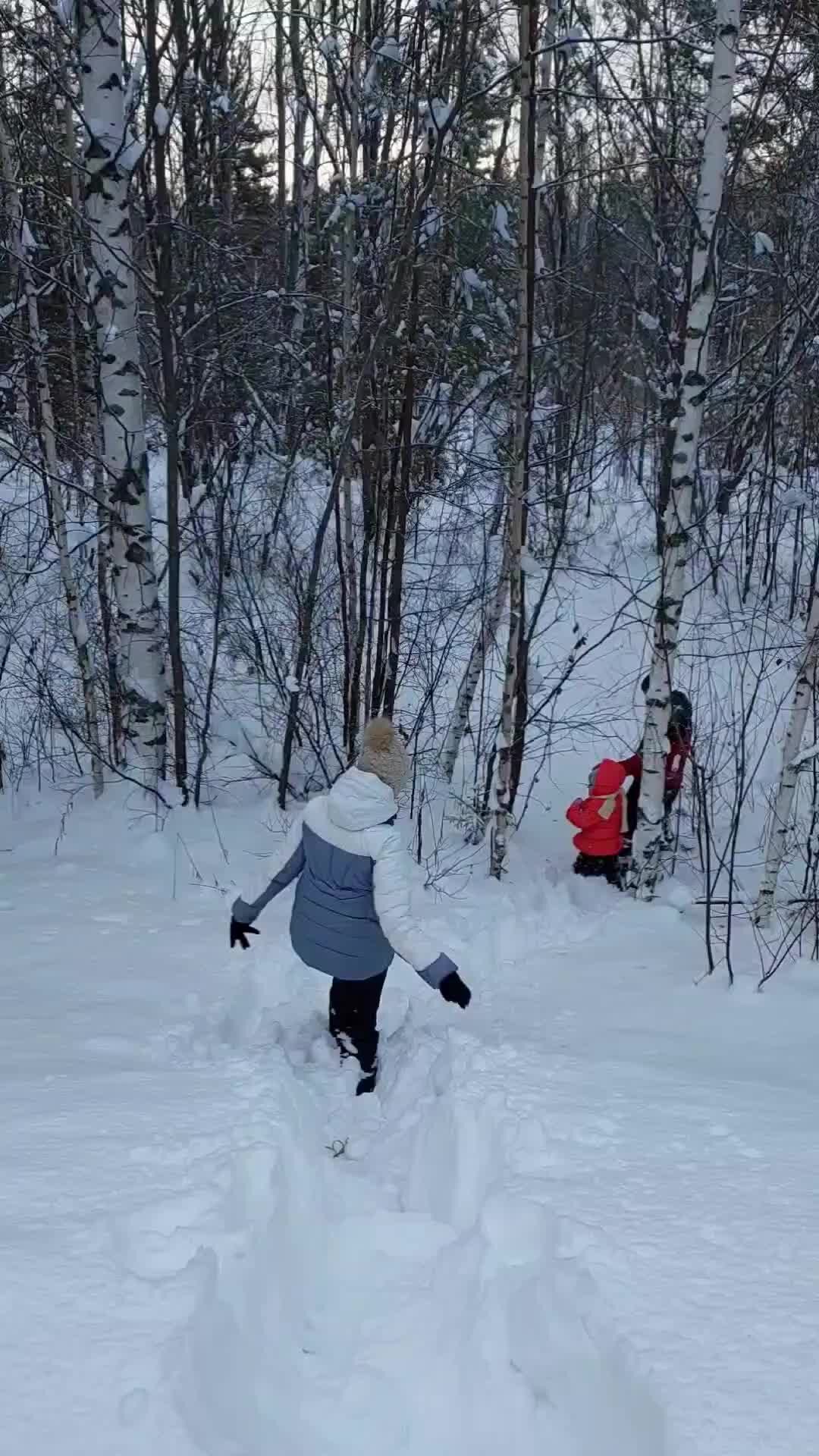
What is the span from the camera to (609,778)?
6.85 m

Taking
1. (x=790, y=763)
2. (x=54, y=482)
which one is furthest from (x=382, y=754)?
(x=54, y=482)

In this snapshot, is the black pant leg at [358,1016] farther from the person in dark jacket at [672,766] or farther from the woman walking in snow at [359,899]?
the person in dark jacket at [672,766]

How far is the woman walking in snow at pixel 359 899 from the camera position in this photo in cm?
370

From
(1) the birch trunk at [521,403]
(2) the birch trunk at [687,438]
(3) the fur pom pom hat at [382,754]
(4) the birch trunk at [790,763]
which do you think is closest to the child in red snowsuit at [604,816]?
(2) the birch trunk at [687,438]

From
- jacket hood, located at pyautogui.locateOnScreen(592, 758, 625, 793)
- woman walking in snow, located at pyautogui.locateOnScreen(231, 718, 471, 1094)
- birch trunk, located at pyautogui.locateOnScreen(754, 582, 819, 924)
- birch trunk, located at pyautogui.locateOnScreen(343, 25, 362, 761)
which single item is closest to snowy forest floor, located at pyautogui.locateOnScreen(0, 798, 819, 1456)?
woman walking in snow, located at pyautogui.locateOnScreen(231, 718, 471, 1094)

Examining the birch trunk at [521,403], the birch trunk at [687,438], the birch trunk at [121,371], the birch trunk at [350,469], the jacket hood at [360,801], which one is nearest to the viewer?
the jacket hood at [360,801]

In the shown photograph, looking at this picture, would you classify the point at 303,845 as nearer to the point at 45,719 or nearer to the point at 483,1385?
the point at 483,1385

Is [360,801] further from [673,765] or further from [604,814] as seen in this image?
[673,765]

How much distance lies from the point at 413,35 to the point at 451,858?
218 inches

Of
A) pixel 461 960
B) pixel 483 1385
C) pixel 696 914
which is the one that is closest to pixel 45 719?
pixel 461 960

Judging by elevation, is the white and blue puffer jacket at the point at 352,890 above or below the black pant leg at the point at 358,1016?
above

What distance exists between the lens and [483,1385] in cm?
265

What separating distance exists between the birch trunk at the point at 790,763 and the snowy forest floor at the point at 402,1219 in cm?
88

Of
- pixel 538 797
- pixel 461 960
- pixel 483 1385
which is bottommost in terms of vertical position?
pixel 538 797
